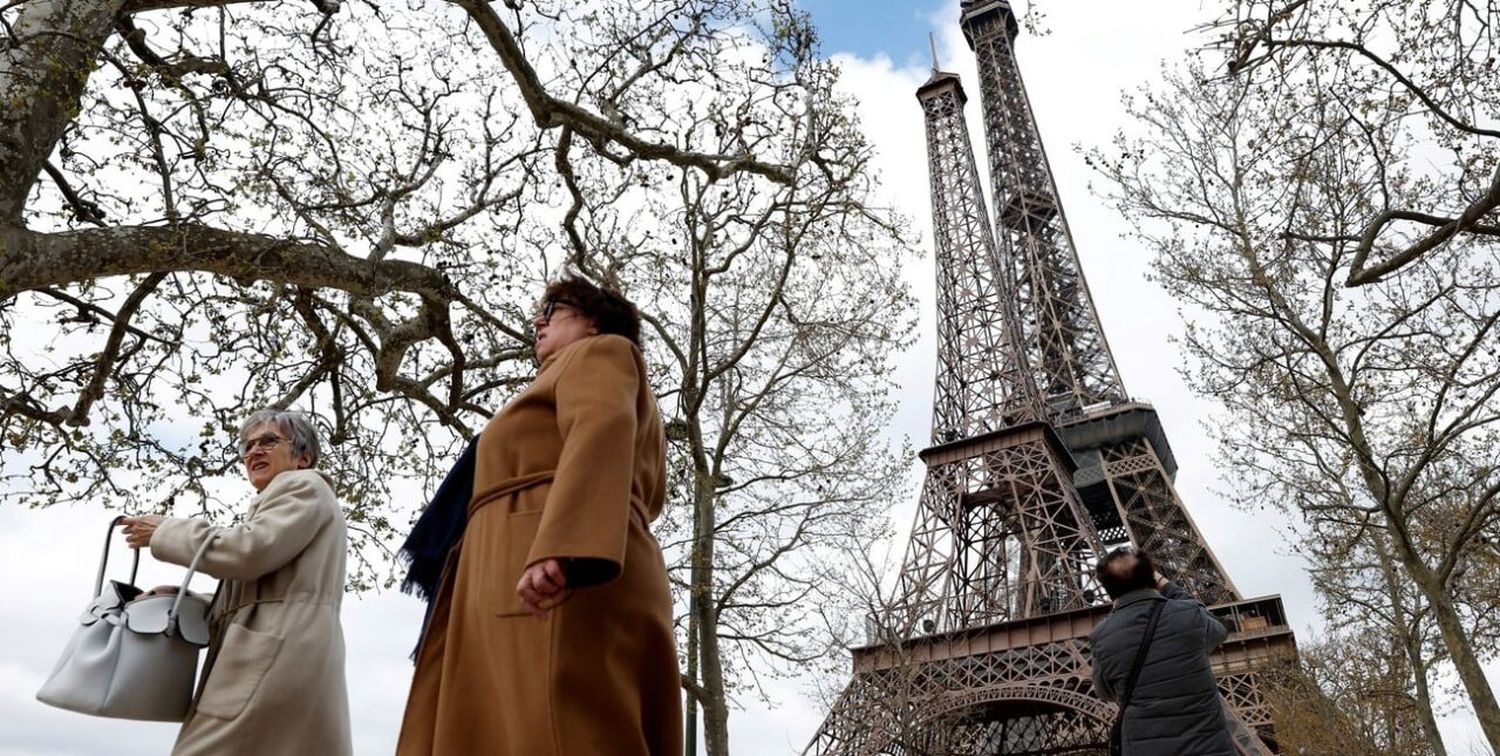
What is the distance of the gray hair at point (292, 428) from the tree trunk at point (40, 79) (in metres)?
2.50

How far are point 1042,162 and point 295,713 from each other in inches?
1736

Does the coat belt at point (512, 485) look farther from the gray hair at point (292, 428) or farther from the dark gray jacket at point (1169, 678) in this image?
the dark gray jacket at point (1169, 678)

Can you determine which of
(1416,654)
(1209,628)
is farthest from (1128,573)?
(1416,654)

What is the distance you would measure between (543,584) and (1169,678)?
2.95 meters

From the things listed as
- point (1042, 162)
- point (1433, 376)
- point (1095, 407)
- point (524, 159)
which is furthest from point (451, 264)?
point (1042, 162)

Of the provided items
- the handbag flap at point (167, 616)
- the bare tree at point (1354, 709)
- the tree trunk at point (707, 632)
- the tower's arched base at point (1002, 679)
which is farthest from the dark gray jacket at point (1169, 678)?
the tower's arched base at point (1002, 679)

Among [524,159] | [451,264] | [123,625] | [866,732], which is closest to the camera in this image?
[123,625]

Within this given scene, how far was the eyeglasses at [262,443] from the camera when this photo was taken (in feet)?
10.9

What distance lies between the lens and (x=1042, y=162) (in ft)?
143

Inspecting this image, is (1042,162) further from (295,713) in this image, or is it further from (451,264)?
(295,713)

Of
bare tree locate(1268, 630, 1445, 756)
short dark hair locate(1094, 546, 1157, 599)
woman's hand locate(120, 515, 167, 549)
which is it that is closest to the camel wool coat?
woman's hand locate(120, 515, 167, 549)

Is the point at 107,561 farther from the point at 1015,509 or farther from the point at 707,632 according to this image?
the point at 1015,509

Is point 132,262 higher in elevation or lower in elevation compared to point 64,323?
lower

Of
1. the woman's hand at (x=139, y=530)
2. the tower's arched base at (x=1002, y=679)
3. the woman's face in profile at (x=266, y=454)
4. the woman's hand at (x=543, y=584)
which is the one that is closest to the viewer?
the woman's hand at (x=543, y=584)
